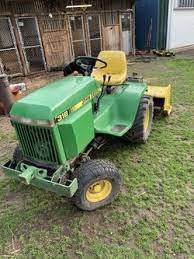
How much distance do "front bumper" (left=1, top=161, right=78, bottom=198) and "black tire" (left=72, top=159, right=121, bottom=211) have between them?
131 millimetres

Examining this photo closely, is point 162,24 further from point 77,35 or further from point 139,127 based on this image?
point 139,127

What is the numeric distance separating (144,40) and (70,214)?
11.1 meters

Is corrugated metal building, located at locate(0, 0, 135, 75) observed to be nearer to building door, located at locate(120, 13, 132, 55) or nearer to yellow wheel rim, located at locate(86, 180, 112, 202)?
building door, located at locate(120, 13, 132, 55)

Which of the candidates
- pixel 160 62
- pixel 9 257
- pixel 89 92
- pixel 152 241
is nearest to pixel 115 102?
pixel 89 92

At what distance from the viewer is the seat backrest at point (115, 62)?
3326mm

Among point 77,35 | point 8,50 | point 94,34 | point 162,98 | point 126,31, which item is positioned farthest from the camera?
point 126,31

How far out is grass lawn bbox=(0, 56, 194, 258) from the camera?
1.99 meters

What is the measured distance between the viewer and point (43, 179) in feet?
6.66

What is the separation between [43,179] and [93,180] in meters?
0.45

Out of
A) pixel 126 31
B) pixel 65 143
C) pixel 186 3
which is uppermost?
pixel 186 3

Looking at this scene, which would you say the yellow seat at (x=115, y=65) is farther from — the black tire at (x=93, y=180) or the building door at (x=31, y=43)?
the building door at (x=31, y=43)

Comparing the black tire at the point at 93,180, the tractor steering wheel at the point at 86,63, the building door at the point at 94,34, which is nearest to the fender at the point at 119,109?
the tractor steering wheel at the point at 86,63

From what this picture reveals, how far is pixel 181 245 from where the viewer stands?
1958 millimetres

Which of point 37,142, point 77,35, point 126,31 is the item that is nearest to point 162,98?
point 37,142
